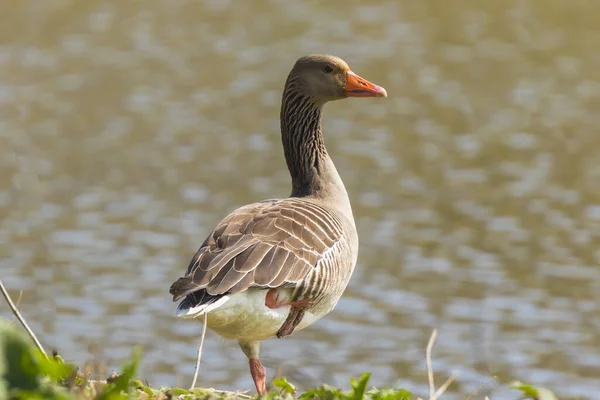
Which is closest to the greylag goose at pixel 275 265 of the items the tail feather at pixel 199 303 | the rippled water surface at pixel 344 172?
the tail feather at pixel 199 303

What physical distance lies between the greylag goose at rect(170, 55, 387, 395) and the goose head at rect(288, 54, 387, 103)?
0.6 inches

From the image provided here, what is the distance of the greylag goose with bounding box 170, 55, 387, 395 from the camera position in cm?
577

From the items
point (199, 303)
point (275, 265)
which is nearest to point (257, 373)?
point (275, 265)

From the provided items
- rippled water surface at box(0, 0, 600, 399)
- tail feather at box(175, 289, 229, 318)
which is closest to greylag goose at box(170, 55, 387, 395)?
tail feather at box(175, 289, 229, 318)

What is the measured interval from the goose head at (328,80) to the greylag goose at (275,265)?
0.05 feet

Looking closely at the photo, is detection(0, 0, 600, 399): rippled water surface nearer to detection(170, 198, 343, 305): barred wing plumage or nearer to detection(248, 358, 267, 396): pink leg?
detection(248, 358, 267, 396): pink leg

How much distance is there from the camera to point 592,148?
1605 cm

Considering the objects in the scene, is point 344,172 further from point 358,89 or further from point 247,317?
point 247,317

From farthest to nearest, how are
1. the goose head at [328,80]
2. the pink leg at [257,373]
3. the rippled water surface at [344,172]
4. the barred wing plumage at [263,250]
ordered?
the rippled water surface at [344,172] < the goose head at [328,80] < the pink leg at [257,373] < the barred wing plumage at [263,250]

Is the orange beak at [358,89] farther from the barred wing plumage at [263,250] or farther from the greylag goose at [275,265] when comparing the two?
the barred wing plumage at [263,250]

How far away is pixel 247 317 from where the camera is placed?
5965 millimetres

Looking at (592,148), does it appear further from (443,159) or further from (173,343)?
(173,343)

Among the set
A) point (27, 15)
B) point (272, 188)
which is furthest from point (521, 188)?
point (27, 15)

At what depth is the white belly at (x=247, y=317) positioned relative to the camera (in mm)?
5812
